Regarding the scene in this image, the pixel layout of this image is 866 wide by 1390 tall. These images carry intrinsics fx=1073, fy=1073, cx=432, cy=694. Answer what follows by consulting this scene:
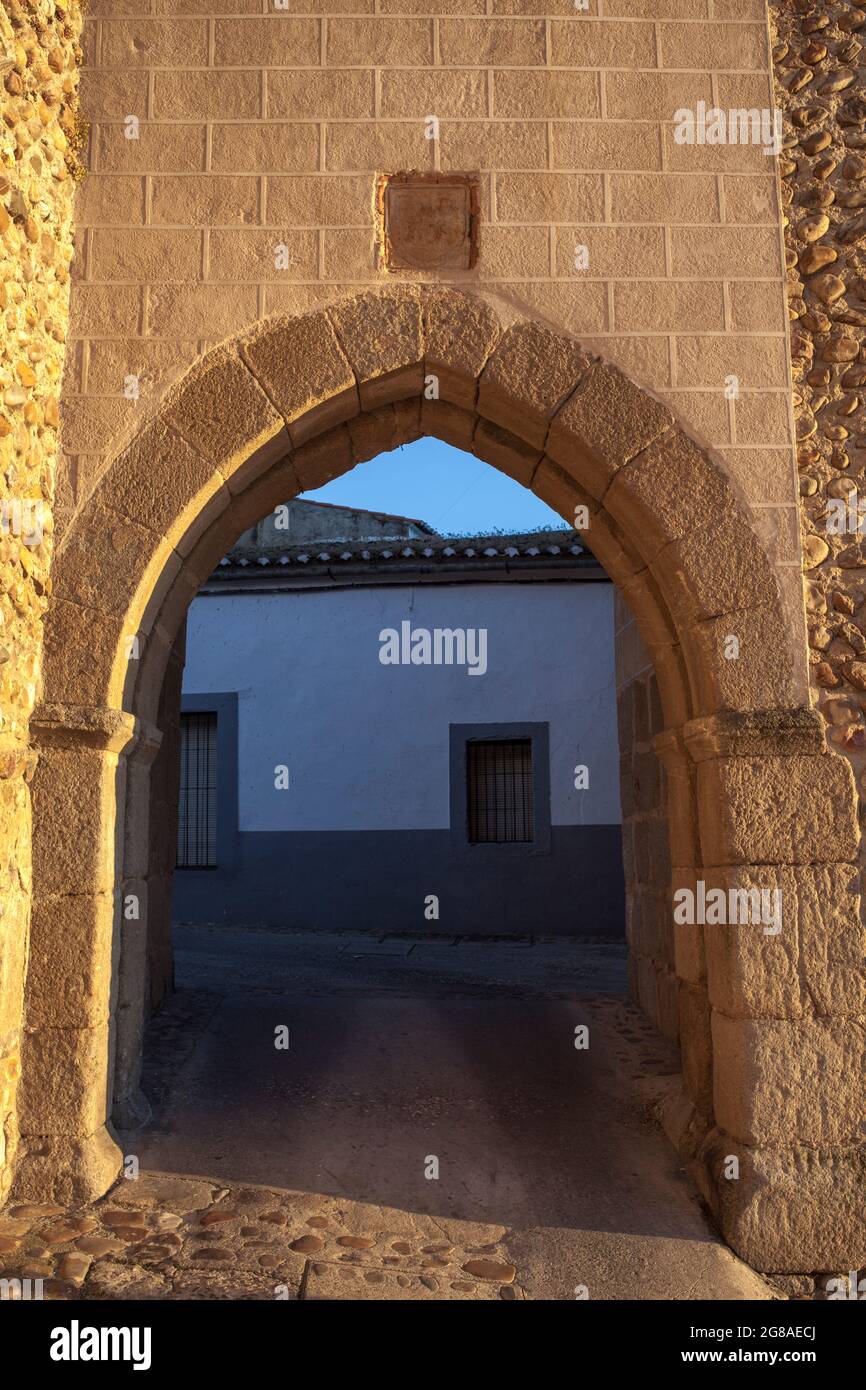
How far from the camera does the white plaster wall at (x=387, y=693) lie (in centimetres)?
1026

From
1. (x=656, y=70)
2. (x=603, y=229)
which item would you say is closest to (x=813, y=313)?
(x=603, y=229)

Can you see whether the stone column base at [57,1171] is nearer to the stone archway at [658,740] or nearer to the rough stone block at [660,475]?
the stone archway at [658,740]

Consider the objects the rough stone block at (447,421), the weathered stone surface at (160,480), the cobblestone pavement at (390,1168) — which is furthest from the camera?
the rough stone block at (447,421)

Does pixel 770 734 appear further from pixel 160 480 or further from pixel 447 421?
pixel 160 480

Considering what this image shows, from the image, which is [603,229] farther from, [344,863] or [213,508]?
[344,863]

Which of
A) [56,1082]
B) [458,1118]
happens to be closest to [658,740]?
[458,1118]

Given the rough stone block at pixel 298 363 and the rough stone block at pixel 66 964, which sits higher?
the rough stone block at pixel 298 363

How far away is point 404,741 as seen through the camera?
10539mm

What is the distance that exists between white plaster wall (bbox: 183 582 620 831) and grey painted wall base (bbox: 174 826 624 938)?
0.19 meters

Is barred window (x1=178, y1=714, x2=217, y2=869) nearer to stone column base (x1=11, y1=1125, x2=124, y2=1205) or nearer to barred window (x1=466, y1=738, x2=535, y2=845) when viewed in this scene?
barred window (x1=466, y1=738, x2=535, y2=845)

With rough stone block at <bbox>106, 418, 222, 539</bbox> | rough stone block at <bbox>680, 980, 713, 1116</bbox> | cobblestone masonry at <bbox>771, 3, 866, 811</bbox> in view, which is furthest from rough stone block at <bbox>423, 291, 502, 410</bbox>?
rough stone block at <bbox>680, 980, 713, 1116</bbox>

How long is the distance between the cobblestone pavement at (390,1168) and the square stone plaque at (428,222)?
286 centimetres

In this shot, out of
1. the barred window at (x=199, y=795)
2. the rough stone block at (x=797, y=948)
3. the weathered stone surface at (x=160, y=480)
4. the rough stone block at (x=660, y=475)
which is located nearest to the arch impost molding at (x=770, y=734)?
the rough stone block at (x=797, y=948)

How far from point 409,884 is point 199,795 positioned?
2.42m
